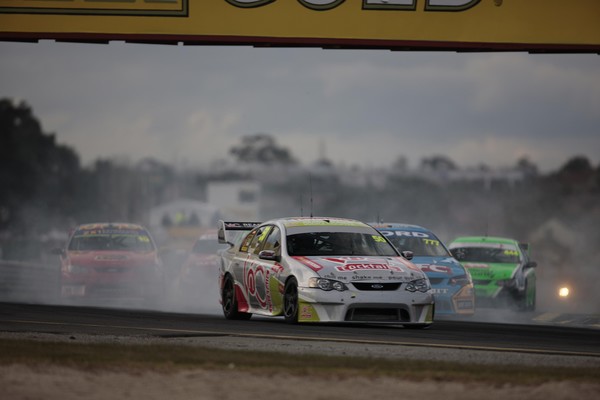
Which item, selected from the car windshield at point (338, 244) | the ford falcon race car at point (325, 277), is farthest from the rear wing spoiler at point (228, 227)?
the car windshield at point (338, 244)

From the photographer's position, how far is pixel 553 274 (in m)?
50.9

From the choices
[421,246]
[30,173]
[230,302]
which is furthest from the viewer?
[30,173]

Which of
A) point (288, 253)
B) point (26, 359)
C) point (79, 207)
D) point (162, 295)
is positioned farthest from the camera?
point (79, 207)

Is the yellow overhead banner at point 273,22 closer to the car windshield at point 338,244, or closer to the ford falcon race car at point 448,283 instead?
the ford falcon race car at point 448,283

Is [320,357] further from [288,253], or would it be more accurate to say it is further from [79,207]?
[79,207]

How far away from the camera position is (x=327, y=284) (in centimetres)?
1666

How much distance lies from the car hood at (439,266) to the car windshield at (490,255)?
391 cm

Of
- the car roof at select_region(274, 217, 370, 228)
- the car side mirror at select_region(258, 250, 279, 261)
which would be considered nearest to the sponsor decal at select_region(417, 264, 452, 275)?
the car roof at select_region(274, 217, 370, 228)

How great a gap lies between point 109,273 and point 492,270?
690 cm

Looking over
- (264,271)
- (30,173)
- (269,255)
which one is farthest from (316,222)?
(30,173)

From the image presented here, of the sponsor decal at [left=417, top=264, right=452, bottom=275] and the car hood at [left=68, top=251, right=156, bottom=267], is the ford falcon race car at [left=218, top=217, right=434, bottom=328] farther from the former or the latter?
the car hood at [left=68, top=251, right=156, bottom=267]

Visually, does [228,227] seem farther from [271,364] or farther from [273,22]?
[271,364]

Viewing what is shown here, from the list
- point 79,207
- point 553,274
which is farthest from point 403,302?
point 79,207

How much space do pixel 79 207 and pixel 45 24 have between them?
61.9 m
